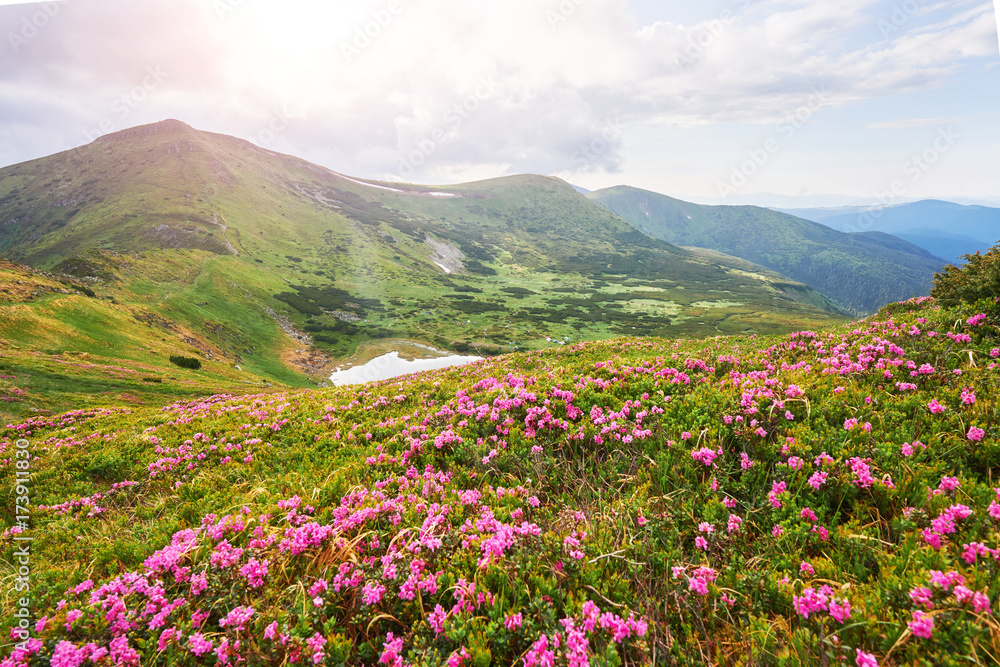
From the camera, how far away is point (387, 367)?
293 ft

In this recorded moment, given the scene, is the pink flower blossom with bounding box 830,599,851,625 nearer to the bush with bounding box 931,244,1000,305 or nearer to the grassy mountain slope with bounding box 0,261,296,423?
the bush with bounding box 931,244,1000,305

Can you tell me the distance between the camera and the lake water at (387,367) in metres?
81.1

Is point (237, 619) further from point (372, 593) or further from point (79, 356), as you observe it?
point (79, 356)

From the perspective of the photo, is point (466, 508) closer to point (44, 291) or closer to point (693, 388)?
point (693, 388)

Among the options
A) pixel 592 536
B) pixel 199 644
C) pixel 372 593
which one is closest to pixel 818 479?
pixel 592 536

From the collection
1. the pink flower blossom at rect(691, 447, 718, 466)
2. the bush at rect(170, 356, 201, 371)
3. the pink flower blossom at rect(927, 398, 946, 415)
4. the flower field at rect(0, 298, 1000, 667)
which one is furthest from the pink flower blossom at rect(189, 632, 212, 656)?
the bush at rect(170, 356, 201, 371)

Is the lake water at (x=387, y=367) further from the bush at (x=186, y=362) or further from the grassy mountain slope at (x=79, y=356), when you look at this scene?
the bush at (x=186, y=362)

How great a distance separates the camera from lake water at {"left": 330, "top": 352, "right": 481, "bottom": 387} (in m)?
81.1

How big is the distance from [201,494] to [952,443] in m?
11.8

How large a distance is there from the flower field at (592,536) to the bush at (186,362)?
1795 inches

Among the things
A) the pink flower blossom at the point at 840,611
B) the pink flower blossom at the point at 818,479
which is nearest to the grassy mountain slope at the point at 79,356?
the pink flower blossom at the point at 840,611

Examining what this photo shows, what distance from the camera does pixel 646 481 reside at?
558 cm

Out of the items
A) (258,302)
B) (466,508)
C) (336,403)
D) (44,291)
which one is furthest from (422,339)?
(466,508)

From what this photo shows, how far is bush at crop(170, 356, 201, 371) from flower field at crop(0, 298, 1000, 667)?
45.6 m
